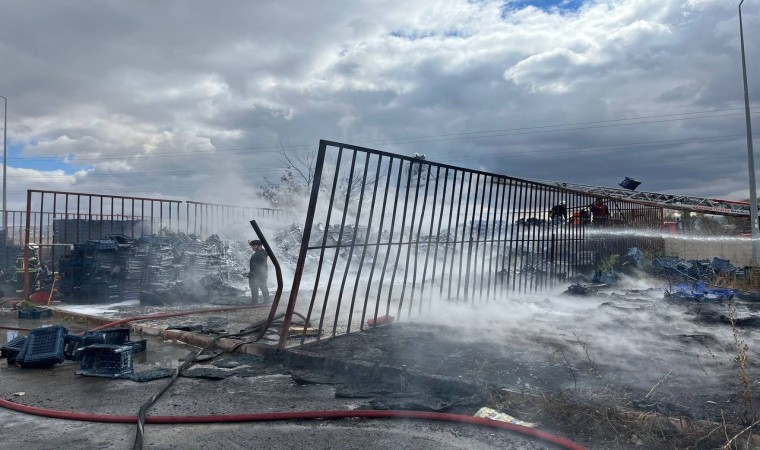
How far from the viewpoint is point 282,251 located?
696 inches

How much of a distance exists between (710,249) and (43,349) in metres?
19.5

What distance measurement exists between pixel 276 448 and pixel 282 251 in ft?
47.0

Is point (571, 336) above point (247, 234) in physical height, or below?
below

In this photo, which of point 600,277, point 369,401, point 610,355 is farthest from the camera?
point 600,277

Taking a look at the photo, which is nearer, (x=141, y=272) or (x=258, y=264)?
(x=258, y=264)

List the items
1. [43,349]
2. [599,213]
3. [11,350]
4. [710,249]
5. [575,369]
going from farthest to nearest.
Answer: [710,249] → [599,213] → [11,350] → [43,349] → [575,369]

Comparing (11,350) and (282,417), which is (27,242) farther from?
(282,417)

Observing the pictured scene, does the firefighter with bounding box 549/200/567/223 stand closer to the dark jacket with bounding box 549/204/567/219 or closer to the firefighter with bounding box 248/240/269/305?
the dark jacket with bounding box 549/204/567/219

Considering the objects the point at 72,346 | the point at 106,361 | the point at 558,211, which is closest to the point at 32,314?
the point at 72,346

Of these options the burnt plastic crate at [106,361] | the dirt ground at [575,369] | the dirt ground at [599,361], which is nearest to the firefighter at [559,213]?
the dirt ground at [599,361]

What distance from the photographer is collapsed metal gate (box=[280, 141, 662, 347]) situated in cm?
686

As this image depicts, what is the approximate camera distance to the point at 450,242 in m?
9.30

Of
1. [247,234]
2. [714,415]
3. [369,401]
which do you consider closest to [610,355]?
[714,415]

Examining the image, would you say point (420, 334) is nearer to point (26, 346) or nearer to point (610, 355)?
point (610, 355)
